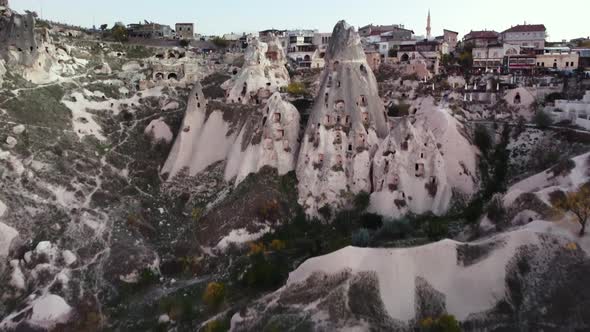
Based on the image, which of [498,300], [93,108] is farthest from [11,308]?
[498,300]

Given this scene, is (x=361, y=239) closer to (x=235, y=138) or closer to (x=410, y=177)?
(x=410, y=177)

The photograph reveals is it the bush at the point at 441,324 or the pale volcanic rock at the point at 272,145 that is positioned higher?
the pale volcanic rock at the point at 272,145

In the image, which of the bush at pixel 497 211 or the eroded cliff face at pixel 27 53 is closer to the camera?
the bush at pixel 497 211

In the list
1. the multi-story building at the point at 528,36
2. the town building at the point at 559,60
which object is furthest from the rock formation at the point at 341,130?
the multi-story building at the point at 528,36

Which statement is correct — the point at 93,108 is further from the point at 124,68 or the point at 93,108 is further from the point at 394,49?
the point at 394,49

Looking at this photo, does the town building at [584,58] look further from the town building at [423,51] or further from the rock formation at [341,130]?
the rock formation at [341,130]
